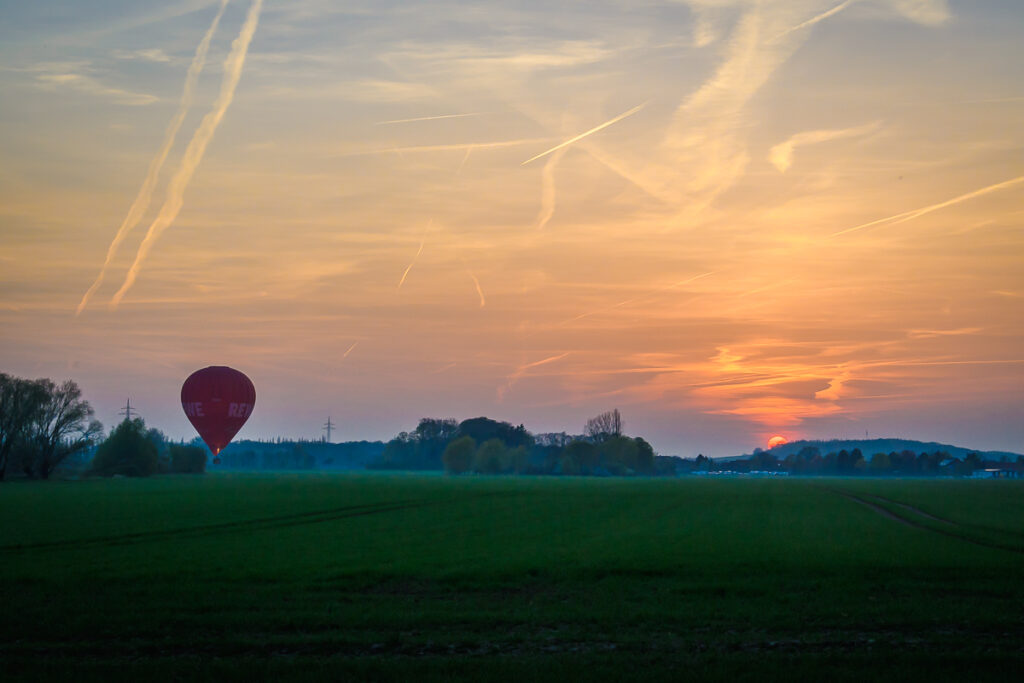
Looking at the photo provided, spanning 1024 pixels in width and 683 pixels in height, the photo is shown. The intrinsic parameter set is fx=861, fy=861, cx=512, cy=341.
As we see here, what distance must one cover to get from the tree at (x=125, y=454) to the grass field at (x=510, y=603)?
350 feet

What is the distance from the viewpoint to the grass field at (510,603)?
15.4m

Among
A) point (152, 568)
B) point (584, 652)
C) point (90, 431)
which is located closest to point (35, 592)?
point (152, 568)

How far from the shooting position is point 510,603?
22.0m

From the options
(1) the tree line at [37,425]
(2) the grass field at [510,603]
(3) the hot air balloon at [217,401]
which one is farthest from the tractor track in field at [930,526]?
(1) the tree line at [37,425]

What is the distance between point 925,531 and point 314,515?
115 ft

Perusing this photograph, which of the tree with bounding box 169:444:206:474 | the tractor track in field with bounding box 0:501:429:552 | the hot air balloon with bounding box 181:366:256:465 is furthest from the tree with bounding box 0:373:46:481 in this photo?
the tractor track in field with bounding box 0:501:429:552

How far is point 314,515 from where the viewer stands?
54094mm

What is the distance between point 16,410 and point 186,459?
48.2 m

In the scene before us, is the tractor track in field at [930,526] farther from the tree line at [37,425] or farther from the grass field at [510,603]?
the tree line at [37,425]

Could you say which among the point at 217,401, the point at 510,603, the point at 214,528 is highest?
the point at 217,401

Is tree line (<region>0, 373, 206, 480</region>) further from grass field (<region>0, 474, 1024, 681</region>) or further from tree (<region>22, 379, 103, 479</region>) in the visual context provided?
grass field (<region>0, 474, 1024, 681</region>)

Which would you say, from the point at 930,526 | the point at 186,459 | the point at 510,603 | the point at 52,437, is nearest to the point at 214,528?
the point at 510,603

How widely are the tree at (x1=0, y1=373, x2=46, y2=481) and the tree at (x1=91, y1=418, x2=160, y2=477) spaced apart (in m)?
15.6

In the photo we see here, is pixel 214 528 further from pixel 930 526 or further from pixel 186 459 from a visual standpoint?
pixel 186 459
